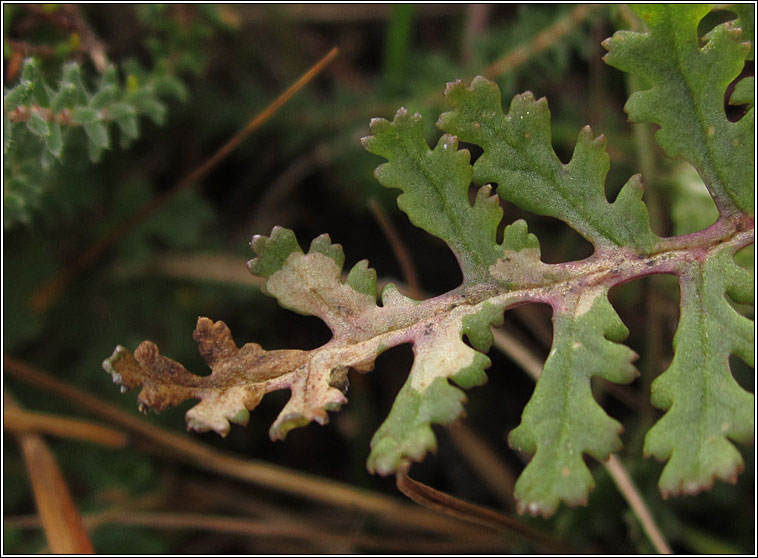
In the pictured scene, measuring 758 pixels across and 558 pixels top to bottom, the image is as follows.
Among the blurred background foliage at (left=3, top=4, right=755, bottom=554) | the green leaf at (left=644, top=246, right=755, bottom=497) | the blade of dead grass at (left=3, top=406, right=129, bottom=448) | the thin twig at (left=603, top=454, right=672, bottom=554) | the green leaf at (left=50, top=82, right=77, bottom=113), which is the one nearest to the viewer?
the green leaf at (left=644, top=246, right=755, bottom=497)

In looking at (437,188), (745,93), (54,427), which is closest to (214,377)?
(437,188)

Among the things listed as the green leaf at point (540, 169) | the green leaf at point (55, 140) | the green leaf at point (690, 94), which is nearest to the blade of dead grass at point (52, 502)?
the green leaf at point (55, 140)

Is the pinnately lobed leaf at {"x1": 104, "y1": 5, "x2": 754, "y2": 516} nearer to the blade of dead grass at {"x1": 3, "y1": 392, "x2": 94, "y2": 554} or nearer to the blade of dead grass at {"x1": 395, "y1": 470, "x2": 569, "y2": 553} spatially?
the blade of dead grass at {"x1": 395, "y1": 470, "x2": 569, "y2": 553}

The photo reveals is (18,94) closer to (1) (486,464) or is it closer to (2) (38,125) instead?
(2) (38,125)

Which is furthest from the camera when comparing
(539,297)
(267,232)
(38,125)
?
(267,232)

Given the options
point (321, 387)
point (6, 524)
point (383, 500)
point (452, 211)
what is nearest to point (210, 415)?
point (321, 387)

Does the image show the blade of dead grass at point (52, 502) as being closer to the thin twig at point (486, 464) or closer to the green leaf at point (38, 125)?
the green leaf at point (38, 125)

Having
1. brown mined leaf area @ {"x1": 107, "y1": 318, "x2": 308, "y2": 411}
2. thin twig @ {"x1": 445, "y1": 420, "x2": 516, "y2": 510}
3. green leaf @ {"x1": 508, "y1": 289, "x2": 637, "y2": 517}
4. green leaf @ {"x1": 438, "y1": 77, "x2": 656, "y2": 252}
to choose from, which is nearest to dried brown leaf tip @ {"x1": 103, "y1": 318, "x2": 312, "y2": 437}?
brown mined leaf area @ {"x1": 107, "y1": 318, "x2": 308, "y2": 411}
